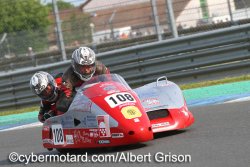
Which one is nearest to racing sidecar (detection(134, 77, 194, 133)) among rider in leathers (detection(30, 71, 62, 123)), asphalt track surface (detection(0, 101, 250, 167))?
asphalt track surface (detection(0, 101, 250, 167))

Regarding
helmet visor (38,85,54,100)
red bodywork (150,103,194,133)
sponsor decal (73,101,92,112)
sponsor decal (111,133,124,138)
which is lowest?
red bodywork (150,103,194,133)

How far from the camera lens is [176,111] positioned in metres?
7.93

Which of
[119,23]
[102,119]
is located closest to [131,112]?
[102,119]

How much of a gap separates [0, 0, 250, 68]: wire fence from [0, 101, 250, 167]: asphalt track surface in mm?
3631

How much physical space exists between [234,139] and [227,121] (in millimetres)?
1475

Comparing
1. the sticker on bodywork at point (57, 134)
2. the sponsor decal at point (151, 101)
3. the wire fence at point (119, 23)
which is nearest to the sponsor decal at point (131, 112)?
the sponsor decal at point (151, 101)

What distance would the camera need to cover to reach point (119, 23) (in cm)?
1440

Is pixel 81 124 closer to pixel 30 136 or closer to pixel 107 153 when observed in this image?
pixel 107 153

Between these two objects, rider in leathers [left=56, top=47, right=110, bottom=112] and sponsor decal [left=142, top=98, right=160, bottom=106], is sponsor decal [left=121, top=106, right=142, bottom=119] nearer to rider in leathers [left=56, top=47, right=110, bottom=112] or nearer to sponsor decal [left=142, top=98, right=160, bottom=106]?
sponsor decal [left=142, top=98, right=160, bottom=106]

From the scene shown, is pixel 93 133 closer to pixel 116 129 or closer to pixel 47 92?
pixel 116 129

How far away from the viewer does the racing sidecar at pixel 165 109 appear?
779 cm

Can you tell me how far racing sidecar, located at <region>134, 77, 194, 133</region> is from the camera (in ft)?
25.6

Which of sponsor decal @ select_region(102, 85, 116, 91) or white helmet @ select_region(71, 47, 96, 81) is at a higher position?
white helmet @ select_region(71, 47, 96, 81)

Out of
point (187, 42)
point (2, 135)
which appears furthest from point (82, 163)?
point (187, 42)
